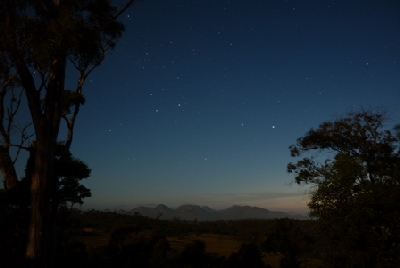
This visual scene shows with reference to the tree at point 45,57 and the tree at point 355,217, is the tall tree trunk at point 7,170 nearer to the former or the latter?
the tree at point 45,57

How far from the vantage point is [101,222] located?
45.2 metres

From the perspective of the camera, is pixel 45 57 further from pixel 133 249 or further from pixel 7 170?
pixel 133 249

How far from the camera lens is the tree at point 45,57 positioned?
9273mm

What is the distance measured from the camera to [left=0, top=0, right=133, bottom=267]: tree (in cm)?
927

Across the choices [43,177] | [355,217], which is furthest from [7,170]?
[355,217]

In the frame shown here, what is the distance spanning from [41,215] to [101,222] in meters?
38.5

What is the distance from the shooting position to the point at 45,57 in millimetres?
10062

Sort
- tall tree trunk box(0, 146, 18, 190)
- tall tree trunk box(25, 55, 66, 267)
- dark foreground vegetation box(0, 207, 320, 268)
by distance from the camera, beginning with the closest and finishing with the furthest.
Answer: tall tree trunk box(25, 55, 66, 267) < dark foreground vegetation box(0, 207, 320, 268) < tall tree trunk box(0, 146, 18, 190)

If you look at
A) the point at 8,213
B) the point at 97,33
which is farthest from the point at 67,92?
the point at 8,213

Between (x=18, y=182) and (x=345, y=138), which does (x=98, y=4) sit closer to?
(x=18, y=182)

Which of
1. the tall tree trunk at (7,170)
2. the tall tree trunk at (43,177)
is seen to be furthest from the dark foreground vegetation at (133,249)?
the tall tree trunk at (43,177)

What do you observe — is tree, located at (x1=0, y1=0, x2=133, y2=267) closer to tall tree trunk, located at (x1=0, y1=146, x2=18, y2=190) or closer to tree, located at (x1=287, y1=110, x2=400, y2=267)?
tall tree trunk, located at (x1=0, y1=146, x2=18, y2=190)

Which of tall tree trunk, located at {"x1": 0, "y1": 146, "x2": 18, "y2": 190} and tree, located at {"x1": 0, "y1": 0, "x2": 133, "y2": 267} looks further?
tall tree trunk, located at {"x1": 0, "y1": 146, "x2": 18, "y2": 190}

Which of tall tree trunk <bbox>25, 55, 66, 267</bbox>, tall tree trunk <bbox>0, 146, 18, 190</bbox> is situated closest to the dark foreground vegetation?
tall tree trunk <bbox>0, 146, 18, 190</bbox>
